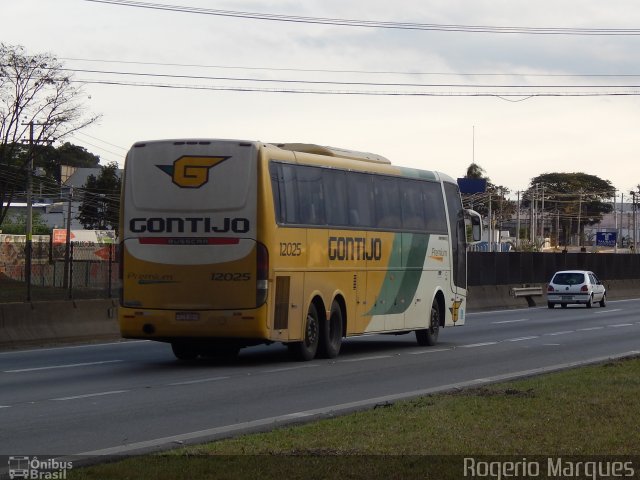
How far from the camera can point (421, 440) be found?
34.2ft

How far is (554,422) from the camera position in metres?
11.6

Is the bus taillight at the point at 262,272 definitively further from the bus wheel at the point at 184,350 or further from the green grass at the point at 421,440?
the green grass at the point at 421,440

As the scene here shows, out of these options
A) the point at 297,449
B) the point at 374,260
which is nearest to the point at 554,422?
the point at 297,449

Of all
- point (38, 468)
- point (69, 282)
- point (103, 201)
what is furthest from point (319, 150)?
point (103, 201)

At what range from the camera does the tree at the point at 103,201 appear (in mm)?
103562

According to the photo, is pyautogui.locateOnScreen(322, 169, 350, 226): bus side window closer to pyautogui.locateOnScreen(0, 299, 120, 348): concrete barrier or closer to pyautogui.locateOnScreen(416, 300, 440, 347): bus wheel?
pyautogui.locateOnScreen(416, 300, 440, 347): bus wheel

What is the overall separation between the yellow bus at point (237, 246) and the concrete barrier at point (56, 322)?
13.9 feet

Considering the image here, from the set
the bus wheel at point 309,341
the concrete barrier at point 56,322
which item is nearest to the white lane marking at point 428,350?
the bus wheel at point 309,341

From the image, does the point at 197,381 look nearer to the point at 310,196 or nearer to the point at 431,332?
the point at 310,196

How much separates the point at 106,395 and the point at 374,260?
8912 millimetres

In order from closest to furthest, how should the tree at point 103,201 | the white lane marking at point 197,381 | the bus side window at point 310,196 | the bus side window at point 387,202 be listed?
the white lane marking at point 197,381
the bus side window at point 310,196
the bus side window at point 387,202
the tree at point 103,201

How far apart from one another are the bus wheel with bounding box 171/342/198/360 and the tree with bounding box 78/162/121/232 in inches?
3131

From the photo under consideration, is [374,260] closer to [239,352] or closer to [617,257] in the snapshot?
[239,352]

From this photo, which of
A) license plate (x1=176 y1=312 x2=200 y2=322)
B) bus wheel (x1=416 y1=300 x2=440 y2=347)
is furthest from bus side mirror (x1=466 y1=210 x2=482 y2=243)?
license plate (x1=176 y1=312 x2=200 y2=322)
